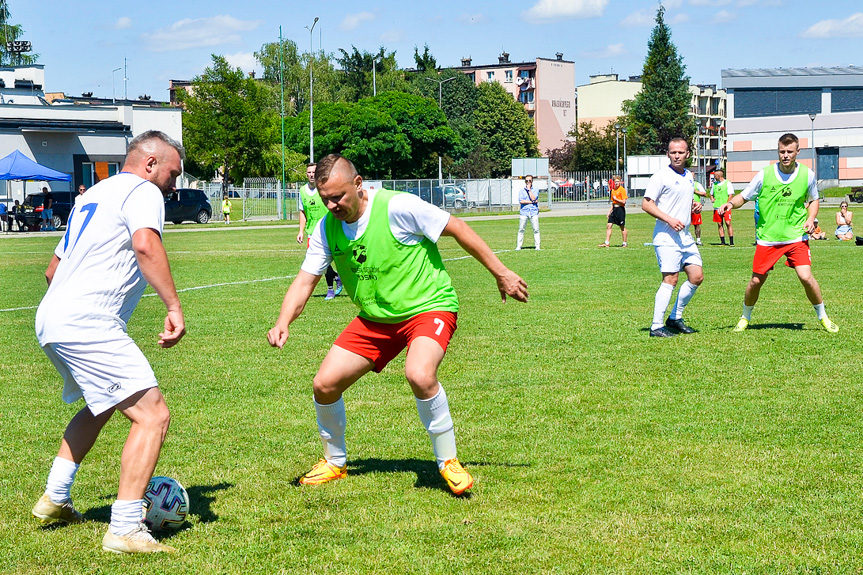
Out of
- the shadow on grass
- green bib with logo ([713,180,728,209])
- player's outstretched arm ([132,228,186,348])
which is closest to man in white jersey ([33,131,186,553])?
player's outstretched arm ([132,228,186,348])

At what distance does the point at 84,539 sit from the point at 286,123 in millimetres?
72325

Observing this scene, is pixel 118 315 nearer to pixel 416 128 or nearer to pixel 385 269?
pixel 385 269

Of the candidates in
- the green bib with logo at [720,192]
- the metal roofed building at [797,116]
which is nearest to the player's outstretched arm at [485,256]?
the green bib with logo at [720,192]

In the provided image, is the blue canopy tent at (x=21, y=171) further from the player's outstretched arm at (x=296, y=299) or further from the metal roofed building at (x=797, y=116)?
the metal roofed building at (x=797, y=116)

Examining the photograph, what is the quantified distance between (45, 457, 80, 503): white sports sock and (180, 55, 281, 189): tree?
200ft

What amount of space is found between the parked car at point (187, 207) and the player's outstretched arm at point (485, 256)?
1674 inches

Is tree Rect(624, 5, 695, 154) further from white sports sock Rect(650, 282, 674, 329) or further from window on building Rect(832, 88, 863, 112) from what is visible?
white sports sock Rect(650, 282, 674, 329)

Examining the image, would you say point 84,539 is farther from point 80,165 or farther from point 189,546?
point 80,165

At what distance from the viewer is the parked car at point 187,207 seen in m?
46.8

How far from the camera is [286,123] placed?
246ft

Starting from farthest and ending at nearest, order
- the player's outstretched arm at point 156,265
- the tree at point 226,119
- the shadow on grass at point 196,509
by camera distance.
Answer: the tree at point 226,119, the shadow on grass at point 196,509, the player's outstretched arm at point 156,265

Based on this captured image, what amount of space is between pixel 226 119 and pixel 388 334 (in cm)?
6130

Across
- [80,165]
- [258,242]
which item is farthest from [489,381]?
[80,165]

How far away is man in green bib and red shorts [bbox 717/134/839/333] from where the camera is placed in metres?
10.9
